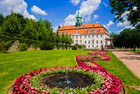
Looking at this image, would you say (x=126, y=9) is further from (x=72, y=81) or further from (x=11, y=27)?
(x=11, y=27)

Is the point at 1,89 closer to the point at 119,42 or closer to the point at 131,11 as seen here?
the point at 131,11

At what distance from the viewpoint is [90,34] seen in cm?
5453

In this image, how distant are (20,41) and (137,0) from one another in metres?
22.3

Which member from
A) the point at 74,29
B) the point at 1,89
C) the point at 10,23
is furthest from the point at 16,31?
the point at 74,29

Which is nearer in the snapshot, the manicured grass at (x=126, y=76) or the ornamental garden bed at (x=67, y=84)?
the ornamental garden bed at (x=67, y=84)

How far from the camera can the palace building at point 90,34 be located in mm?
52312

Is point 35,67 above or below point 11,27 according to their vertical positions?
below

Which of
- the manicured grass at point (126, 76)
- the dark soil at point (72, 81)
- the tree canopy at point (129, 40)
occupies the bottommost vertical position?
the manicured grass at point (126, 76)

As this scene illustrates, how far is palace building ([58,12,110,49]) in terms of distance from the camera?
52312 millimetres

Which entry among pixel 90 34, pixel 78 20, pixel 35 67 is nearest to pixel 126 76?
pixel 35 67

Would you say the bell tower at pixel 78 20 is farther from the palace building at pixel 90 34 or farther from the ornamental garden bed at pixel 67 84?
the ornamental garden bed at pixel 67 84

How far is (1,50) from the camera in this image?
1384 centimetres

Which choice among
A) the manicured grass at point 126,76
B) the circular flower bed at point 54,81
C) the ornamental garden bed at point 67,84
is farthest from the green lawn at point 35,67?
the circular flower bed at point 54,81

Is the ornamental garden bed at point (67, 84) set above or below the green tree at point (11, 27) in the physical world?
below
